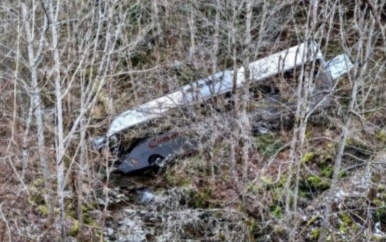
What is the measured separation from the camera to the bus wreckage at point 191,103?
36.1ft

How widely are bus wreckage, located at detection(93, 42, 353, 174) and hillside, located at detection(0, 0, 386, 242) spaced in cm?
16

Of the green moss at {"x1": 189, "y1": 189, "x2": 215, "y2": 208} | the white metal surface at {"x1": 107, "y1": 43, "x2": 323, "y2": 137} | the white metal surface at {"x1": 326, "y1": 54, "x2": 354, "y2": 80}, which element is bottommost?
the green moss at {"x1": 189, "y1": 189, "x2": 215, "y2": 208}

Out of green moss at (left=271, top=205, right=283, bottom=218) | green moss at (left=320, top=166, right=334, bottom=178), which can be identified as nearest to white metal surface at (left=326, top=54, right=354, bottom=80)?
green moss at (left=320, top=166, right=334, bottom=178)

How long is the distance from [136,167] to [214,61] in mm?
5047

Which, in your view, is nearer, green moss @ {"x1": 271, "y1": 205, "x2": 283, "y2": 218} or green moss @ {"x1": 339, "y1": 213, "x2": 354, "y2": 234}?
green moss @ {"x1": 339, "y1": 213, "x2": 354, "y2": 234}

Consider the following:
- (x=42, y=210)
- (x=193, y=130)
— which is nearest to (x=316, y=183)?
(x=193, y=130)

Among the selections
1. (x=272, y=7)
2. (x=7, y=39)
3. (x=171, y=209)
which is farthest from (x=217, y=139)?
(x=7, y=39)

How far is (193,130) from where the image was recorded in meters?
12.4

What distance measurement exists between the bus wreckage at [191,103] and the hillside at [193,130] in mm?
158

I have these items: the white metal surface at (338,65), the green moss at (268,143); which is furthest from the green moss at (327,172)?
the white metal surface at (338,65)

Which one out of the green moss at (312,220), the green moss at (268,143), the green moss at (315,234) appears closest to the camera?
the green moss at (315,234)

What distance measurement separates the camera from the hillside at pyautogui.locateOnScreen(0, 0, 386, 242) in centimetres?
939

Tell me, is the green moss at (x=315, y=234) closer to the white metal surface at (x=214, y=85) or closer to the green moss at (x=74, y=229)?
the white metal surface at (x=214, y=85)

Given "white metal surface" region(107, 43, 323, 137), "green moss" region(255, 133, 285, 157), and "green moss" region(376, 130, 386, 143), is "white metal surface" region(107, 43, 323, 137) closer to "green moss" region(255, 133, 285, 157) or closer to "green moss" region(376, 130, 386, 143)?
"green moss" region(255, 133, 285, 157)
